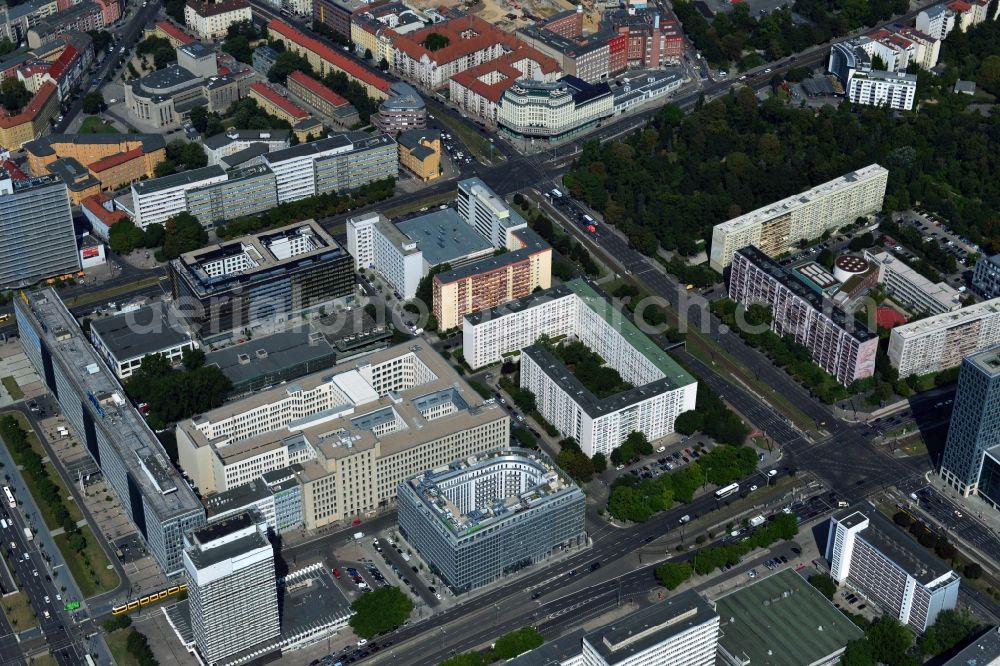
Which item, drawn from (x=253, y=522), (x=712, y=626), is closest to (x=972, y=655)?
(x=712, y=626)

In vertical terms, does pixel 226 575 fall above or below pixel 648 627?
above

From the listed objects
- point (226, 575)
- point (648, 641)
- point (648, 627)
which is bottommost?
point (648, 641)

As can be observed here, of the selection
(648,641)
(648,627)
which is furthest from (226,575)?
(648,641)

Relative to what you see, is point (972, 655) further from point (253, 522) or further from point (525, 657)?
point (253, 522)

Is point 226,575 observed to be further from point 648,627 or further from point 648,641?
point 648,641

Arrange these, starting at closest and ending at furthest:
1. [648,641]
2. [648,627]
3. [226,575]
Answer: [648,641], [648,627], [226,575]
